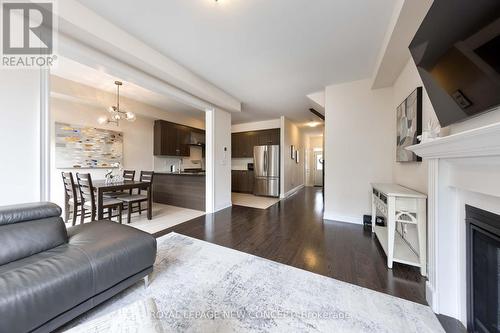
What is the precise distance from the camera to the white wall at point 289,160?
230 inches

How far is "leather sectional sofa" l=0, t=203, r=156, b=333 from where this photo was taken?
949 millimetres

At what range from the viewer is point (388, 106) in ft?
10.1

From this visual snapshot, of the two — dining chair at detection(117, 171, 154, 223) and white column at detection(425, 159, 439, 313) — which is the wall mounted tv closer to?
white column at detection(425, 159, 439, 313)

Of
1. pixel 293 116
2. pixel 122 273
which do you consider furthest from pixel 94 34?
pixel 293 116

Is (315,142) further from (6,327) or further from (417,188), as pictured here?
(6,327)

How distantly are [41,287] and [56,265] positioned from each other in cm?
14

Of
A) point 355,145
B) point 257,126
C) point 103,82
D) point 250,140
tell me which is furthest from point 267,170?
point 103,82

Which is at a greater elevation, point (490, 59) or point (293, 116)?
point (293, 116)

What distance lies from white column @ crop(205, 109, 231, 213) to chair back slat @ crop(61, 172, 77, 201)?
2254 millimetres

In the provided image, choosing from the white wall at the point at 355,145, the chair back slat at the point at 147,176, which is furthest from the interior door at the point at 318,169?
the chair back slat at the point at 147,176

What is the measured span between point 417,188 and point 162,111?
18.4 feet

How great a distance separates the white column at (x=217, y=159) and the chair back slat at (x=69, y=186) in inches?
88.8

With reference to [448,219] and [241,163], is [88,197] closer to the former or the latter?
[448,219]

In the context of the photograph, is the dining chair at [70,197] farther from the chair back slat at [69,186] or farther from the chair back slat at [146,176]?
the chair back slat at [146,176]
